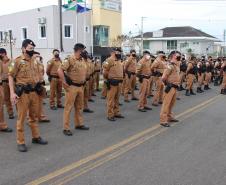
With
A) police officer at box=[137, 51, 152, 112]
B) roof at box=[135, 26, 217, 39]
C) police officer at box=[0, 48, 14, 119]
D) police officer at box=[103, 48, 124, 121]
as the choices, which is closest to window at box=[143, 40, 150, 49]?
Result: roof at box=[135, 26, 217, 39]

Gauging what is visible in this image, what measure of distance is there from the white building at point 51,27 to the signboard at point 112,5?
2.33 meters

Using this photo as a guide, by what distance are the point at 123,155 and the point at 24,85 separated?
2.31 meters

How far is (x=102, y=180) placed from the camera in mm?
5086

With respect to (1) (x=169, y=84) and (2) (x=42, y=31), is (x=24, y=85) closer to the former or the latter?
(1) (x=169, y=84)

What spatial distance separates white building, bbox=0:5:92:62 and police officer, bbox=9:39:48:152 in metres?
25.5

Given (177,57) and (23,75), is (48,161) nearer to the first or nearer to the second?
(23,75)

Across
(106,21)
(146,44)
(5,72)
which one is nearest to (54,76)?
(5,72)

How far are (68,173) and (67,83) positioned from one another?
9.25 feet

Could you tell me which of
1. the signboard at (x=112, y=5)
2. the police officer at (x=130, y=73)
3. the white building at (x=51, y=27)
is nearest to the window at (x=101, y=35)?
the white building at (x=51, y=27)

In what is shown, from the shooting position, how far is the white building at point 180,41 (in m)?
59.5

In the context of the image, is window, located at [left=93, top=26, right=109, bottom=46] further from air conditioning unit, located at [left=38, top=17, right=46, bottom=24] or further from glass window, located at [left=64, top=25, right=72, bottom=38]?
air conditioning unit, located at [left=38, top=17, right=46, bottom=24]

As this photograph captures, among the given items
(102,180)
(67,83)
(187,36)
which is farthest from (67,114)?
(187,36)

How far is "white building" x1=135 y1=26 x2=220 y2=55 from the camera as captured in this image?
59.5 meters

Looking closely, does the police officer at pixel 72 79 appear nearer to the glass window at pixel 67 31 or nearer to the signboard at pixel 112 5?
the glass window at pixel 67 31
